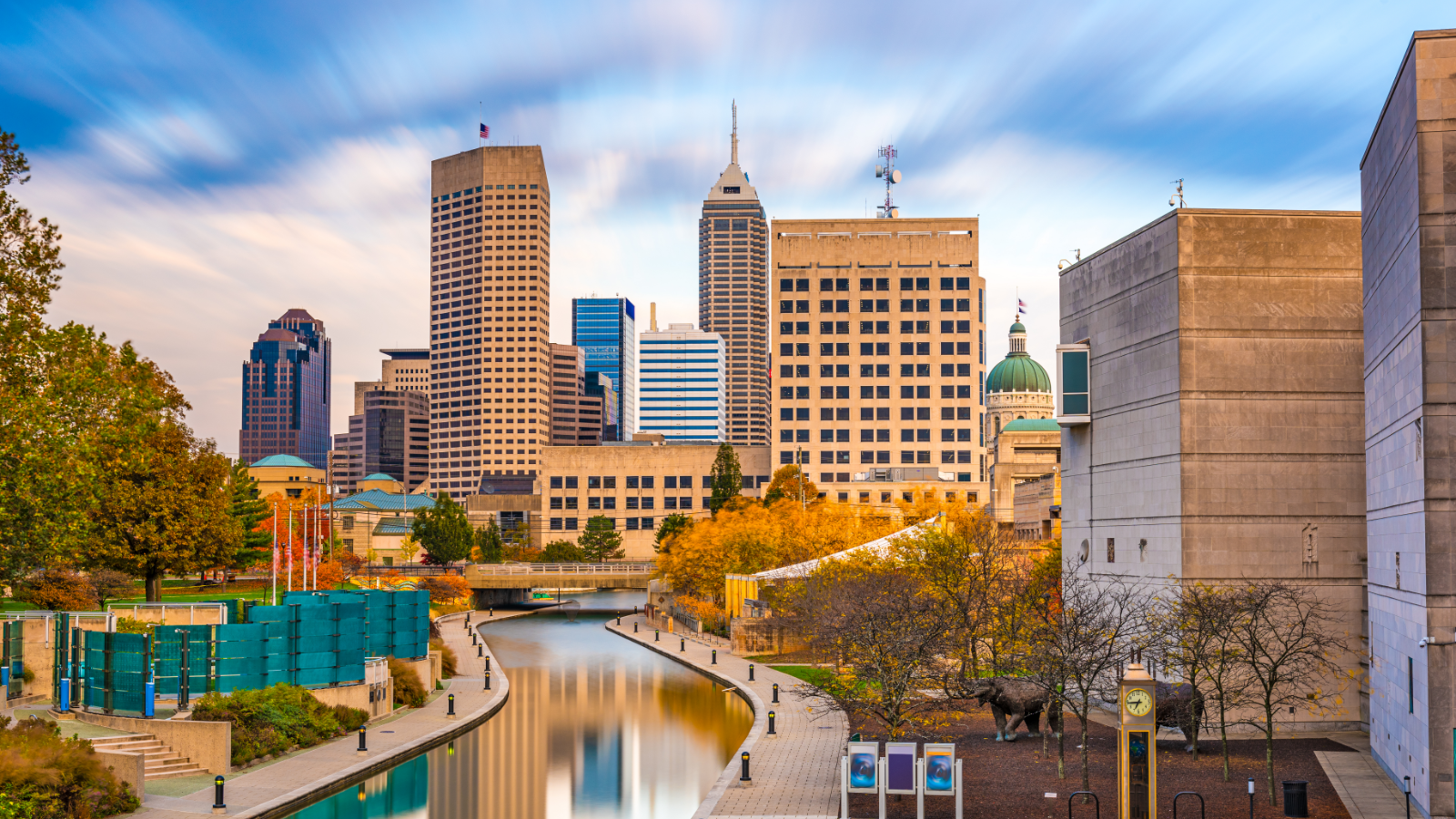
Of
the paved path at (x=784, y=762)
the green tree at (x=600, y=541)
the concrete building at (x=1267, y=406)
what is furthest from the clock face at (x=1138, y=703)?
the green tree at (x=600, y=541)

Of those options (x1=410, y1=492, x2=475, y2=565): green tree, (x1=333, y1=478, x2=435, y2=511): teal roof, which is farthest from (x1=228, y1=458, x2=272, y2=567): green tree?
(x1=333, y1=478, x2=435, y2=511): teal roof

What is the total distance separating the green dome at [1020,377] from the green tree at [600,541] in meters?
54.8

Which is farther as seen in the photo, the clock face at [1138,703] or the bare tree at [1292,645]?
the bare tree at [1292,645]

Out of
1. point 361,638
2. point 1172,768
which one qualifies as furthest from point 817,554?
point 1172,768

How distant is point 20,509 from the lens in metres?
34.3

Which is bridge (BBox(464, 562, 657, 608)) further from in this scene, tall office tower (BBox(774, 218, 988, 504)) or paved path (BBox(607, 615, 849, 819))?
paved path (BBox(607, 615, 849, 819))

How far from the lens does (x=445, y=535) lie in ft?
401

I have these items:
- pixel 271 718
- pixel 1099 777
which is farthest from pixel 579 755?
pixel 1099 777

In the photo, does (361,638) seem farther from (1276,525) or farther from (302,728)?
(1276,525)

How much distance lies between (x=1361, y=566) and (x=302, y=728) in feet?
102

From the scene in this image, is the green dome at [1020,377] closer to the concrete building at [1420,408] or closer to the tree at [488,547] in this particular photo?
the tree at [488,547]

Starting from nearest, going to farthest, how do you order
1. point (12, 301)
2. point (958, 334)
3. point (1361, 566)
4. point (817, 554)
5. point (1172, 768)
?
point (1172, 768), point (12, 301), point (1361, 566), point (817, 554), point (958, 334)

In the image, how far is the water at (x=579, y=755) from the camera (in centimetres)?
2955

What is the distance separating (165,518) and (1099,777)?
43873mm
